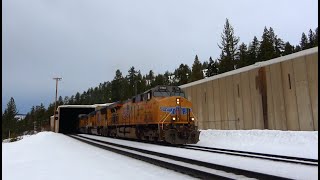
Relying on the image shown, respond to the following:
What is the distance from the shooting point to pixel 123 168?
9.98m

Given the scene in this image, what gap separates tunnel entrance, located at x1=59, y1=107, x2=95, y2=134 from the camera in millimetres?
51938

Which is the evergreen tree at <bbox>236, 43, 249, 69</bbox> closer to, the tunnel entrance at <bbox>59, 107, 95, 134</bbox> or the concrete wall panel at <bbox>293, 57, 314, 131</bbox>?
the tunnel entrance at <bbox>59, 107, 95, 134</bbox>

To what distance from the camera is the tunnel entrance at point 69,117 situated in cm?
5194

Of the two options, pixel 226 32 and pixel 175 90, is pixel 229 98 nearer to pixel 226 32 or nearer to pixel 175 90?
pixel 175 90

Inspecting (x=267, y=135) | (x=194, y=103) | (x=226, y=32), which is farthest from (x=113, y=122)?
(x=226, y=32)

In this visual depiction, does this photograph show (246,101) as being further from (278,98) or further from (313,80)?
(313,80)

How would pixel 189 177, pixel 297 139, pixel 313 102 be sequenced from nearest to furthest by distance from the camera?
1. pixel 189 177
2. pixel 297 139
3. pixel 313 102

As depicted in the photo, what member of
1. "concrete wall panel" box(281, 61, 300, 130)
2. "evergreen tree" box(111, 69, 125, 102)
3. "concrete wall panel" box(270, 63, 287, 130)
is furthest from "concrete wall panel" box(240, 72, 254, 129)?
"evergreen tree" box(111, 69, 125, 102)

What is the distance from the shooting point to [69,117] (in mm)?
53844

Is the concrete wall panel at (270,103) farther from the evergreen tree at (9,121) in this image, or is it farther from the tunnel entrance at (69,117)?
the evergreen tree at (9,121)

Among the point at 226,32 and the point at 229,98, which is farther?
the point at 226,32

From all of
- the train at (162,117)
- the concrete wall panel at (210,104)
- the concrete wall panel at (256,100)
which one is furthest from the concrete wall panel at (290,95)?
the concrete wall panel at (210,104)

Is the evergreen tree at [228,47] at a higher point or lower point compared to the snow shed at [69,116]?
higher

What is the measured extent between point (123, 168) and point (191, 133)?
9.49 metres
